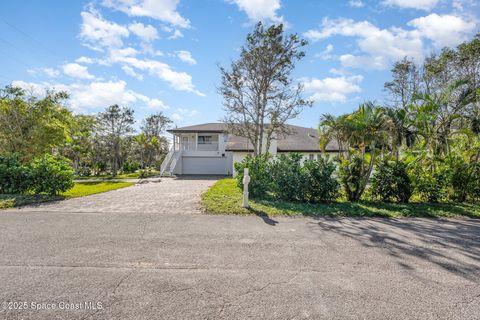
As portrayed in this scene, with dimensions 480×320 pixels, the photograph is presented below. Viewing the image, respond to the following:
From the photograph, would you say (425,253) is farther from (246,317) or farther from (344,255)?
(246,317)

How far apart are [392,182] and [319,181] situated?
2895 mm

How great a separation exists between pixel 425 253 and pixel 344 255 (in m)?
1.57

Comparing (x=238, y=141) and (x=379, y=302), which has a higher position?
(x=238, y=141)

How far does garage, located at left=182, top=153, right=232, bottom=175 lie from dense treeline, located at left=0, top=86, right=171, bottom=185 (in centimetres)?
524

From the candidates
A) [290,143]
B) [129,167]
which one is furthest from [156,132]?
[290,143]

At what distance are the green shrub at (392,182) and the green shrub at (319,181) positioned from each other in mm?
1754

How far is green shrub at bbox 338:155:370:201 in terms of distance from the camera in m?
8.88

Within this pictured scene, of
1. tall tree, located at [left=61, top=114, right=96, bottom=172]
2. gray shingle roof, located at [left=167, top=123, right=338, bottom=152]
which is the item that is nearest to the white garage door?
gray shingle roof, located at [left=167, top=123, right=338, bottom=152]

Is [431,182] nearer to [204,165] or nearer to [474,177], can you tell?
[474,177]

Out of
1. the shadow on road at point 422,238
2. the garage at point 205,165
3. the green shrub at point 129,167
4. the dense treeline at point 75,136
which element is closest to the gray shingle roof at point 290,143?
the garage at point 205,165

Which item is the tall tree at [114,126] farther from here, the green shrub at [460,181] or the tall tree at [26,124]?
the green shrub at [460,181]

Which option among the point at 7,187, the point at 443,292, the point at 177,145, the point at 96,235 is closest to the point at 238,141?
the point at 177,145

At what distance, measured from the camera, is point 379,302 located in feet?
8.96

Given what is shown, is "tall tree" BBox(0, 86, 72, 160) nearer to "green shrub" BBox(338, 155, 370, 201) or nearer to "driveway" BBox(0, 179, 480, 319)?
"driveway" BBox(0, 179, 480, 319)
